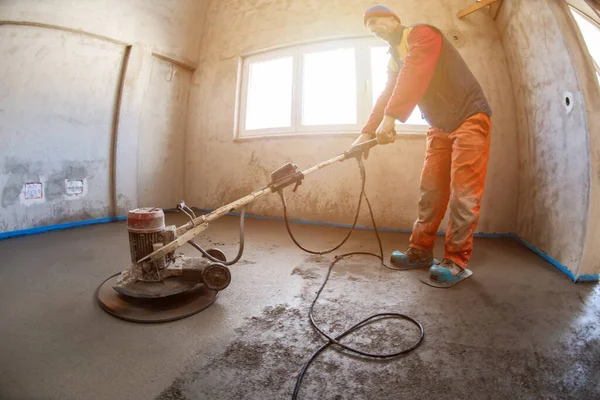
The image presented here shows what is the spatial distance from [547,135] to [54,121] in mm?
5363

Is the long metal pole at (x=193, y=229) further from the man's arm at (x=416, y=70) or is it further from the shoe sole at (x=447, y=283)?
the shoe sole at (x=447, y=283)

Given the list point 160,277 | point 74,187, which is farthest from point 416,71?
point 74,187

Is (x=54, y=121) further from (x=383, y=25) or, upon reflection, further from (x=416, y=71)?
(x=416, y=71)

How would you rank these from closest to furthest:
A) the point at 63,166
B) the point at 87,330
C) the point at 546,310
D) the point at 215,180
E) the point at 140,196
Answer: the point at 87,330, the point at 546,310, the point at 63,166, the point at 140,196, the point at 215,180

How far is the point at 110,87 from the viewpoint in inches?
142

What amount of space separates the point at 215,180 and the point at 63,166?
1912 millimetres

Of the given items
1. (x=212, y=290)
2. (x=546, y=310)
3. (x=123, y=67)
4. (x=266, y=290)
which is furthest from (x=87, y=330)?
(x=123, y=67)

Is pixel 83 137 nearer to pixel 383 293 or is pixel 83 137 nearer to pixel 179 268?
pixel 179 268

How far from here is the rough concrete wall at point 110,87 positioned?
289cm

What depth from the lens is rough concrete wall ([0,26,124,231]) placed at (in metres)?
2.83

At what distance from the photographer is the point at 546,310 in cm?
151

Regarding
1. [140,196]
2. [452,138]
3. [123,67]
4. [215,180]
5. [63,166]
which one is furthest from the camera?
Result: [215,180]

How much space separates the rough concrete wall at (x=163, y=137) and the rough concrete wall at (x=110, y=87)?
0.05 ft

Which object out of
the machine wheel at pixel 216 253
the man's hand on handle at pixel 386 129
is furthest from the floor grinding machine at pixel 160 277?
the man's hand on handle at pixel 386 129
